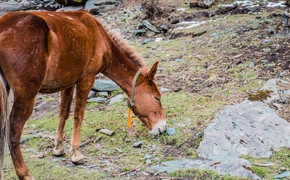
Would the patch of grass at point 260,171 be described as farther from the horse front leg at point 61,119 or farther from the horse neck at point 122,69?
the horse front leg at point 61,119

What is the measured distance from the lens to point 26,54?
3.96m

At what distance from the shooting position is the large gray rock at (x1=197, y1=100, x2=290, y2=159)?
4.97 m

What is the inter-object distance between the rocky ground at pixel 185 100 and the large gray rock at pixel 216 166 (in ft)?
0.14

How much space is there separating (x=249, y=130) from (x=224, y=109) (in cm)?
59

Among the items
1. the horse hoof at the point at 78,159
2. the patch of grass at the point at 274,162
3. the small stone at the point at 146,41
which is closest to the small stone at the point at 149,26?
the small stone at the point at 146,41

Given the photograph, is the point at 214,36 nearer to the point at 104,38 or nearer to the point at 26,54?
the point at 104,38

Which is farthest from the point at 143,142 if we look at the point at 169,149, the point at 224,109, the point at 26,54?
the point at 26,54

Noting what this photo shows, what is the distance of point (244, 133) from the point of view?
524cm

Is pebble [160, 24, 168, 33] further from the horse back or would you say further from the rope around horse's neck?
the horse back

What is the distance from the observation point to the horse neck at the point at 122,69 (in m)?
5.61

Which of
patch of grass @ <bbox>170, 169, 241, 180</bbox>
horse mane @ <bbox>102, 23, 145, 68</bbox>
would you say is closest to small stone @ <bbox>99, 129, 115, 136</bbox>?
horse mane @ <bbox>102, 23, 145, 68</bbox>

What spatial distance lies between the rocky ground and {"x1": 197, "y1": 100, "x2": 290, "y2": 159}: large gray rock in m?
0.11

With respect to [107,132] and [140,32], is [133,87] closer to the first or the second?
[107,132]

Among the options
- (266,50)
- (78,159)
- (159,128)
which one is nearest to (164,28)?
(266,50)
